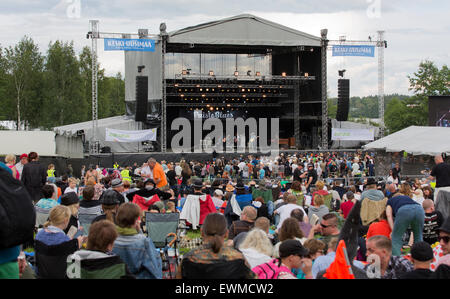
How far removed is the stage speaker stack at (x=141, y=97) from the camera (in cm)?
2694

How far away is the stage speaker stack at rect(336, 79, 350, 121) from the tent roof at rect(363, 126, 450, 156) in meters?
8.18

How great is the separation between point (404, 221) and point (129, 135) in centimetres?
2130

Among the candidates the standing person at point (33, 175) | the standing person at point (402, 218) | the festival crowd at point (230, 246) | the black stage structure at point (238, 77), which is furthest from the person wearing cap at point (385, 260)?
the black stage structure at point (238, 77)

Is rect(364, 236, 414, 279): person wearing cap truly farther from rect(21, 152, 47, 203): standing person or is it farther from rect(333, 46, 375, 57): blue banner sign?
rect(333, 46, 375, 57): blue banner sign

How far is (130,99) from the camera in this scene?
32.8 meters

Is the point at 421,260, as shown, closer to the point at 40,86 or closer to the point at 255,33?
the point at 255,33

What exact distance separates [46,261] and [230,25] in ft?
84.5

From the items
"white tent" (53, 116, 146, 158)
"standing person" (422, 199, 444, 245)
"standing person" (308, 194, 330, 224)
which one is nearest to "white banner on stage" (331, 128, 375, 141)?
"white tent" (53, 116, 146, 158)

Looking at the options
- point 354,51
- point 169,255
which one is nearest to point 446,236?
A: point 169,255

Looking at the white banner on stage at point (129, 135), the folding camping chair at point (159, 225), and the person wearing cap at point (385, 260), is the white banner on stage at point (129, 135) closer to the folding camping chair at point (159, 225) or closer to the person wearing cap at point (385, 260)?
the folding camping chair at point (159, 225)

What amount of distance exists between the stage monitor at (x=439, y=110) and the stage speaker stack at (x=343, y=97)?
4.58m

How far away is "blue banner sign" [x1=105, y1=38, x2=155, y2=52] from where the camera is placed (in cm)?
2380
